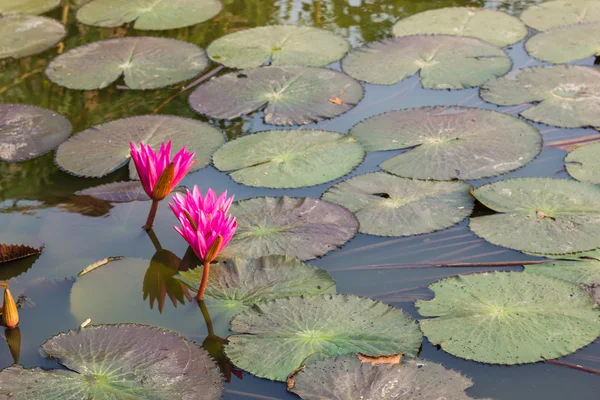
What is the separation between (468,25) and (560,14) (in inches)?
25.8

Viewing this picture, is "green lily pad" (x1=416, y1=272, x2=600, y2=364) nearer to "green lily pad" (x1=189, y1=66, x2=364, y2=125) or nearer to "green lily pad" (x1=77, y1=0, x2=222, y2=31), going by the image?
"green lily pad" (x1=189, y1=66, x2=364, y2=125)

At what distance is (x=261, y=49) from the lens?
4707mm

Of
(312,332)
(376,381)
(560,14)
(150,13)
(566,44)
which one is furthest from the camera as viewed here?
(150,13)

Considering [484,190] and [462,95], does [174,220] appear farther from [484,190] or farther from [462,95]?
[462,95]

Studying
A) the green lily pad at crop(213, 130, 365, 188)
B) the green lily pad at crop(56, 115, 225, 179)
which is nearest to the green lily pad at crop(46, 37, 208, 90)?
the green lily pad at crop(56, 115, 225, 179)

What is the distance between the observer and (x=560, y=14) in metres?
4.96

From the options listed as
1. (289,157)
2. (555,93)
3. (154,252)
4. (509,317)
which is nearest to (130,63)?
(289,157)

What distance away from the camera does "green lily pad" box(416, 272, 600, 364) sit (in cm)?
236

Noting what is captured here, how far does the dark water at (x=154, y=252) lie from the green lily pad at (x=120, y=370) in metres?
0.09

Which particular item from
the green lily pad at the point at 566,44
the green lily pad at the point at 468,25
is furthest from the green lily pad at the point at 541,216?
the green lily pad at the point at 468,25

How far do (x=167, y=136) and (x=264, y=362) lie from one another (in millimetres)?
1743

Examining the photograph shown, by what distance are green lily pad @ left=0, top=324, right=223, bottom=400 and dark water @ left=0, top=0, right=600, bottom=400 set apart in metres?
0.09

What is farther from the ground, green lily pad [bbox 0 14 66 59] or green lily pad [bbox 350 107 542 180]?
green lily pad [bbox 350 107 542 180]

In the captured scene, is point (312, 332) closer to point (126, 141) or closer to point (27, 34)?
point (126, 141)
